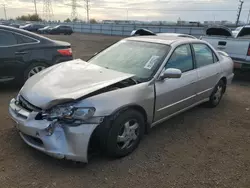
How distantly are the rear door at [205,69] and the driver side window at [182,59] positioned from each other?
198 millimetres

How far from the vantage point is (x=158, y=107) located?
3.30 metres

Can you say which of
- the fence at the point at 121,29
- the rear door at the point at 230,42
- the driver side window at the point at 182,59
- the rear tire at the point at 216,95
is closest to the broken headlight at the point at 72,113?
the driver side window at the point at 182,59

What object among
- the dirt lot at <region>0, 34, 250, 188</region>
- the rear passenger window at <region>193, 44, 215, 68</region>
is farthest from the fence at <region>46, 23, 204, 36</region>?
the dirt lot at <region>0, 34, 250, 188</region>

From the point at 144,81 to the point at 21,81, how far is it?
11.1 ft

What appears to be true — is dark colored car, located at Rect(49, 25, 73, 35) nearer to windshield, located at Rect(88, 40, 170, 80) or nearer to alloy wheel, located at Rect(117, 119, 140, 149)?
windshield, located at Rect(88, 40, 170, 80)

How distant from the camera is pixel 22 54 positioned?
5.18 metres

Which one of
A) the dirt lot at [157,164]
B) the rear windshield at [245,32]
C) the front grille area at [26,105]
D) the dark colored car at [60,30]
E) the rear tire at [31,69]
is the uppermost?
the rear windshield at [245,32]

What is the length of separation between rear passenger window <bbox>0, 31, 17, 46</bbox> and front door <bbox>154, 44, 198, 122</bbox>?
3.67 metres

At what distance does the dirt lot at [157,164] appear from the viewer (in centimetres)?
255

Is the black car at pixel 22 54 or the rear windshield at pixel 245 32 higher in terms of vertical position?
the rear windshield at pixel 245 32

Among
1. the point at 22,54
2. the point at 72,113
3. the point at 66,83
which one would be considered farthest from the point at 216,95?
the point at 22,54

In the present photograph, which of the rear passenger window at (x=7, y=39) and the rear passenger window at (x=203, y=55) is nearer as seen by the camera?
the rear passenger window at (x=203, y=55)

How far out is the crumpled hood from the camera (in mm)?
2596

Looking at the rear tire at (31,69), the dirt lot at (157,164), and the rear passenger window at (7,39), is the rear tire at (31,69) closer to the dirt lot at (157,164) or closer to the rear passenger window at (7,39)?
the rear passenger window at (7,39)
